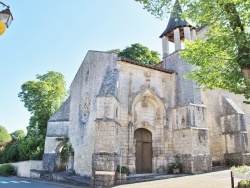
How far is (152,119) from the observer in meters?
14.9

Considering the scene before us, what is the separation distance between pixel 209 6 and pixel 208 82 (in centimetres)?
298

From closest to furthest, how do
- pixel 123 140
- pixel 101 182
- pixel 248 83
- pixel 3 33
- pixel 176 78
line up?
pixel 3 33 < pixel 248 83 < pixel 101 182 < pixel 123 140 < pixel 176 78

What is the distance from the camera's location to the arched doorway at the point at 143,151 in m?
13.9

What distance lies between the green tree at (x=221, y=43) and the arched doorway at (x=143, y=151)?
6.15 metres

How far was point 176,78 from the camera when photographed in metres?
16.0

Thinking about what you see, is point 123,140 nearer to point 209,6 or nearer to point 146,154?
point 146,154

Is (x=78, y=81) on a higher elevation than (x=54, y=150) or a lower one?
higher

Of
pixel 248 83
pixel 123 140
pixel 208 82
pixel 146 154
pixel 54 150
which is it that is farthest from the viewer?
pixel 54 150

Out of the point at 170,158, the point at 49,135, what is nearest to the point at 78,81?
the point at 49,135

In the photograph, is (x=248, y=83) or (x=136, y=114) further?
(x=136, y=114)

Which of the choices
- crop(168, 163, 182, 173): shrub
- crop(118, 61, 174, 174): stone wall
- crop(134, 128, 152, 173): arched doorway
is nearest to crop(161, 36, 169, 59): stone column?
crop(118, 61, 174, 174): stone wall

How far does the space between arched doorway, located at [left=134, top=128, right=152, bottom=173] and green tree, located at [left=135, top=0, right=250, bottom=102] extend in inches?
242

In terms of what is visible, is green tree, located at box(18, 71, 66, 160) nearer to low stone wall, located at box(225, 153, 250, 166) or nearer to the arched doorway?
the arched doorway

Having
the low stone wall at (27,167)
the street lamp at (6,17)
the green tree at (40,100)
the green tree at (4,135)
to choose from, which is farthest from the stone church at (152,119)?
the green tree at (4,135)
